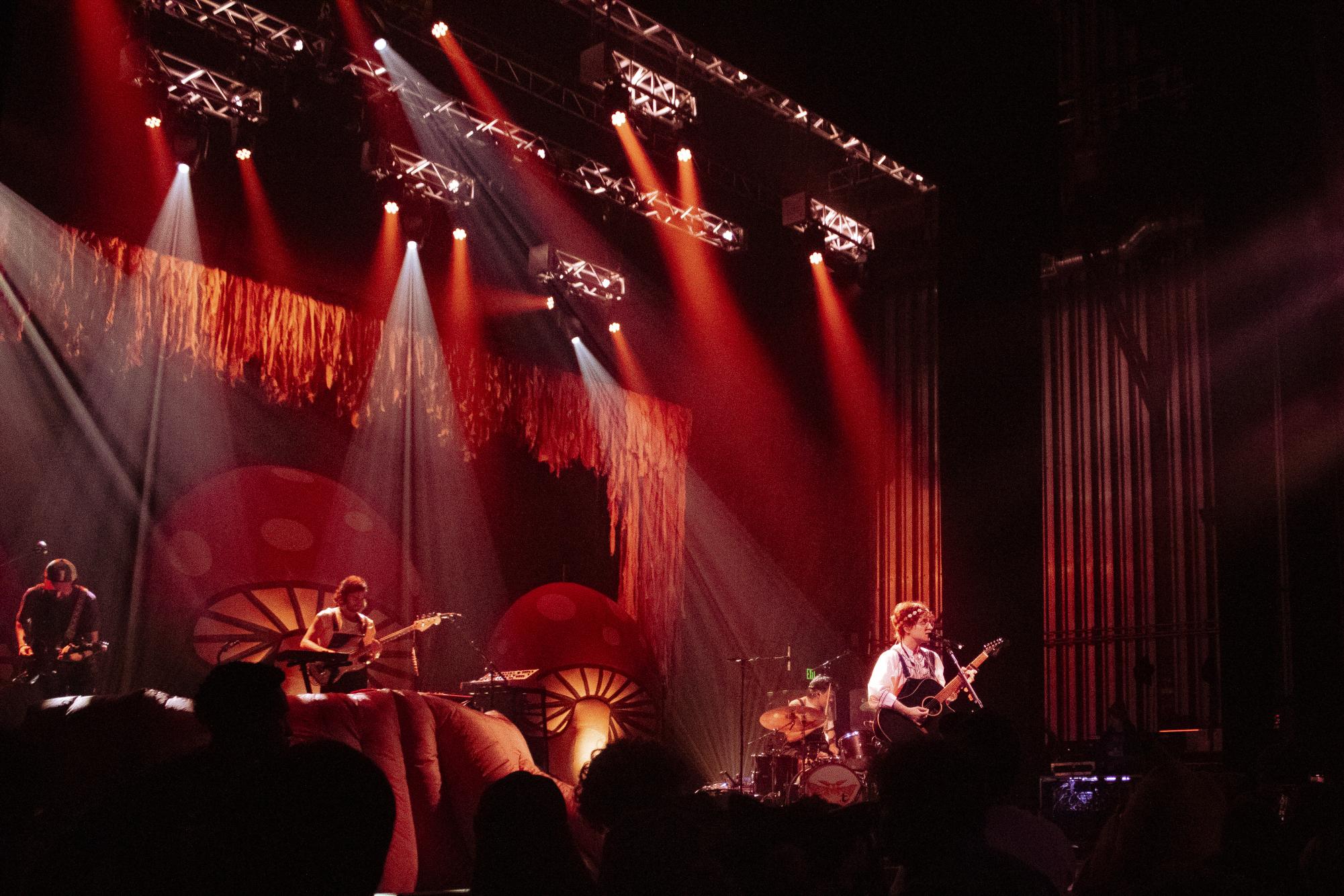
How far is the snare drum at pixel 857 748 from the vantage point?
8820 millimetres

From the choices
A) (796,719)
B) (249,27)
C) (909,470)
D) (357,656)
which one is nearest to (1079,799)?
(796,719)

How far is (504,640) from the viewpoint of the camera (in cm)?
1180

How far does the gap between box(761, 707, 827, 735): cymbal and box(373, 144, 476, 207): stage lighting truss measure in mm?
4958

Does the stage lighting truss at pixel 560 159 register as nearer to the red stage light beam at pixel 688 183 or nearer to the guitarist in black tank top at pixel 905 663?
the red stage light beam at pixel 688 183

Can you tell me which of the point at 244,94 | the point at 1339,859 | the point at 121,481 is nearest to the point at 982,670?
the point at 1339,859

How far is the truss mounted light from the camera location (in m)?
8.94

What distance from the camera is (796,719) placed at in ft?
31.4

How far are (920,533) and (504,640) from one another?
4.27 m

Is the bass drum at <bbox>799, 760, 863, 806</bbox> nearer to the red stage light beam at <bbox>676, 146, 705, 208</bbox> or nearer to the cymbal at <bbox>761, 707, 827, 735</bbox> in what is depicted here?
the cymbal at <bbox>761, 707, 827, 735</bbox>

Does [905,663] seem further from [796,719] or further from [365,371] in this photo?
[365,371]

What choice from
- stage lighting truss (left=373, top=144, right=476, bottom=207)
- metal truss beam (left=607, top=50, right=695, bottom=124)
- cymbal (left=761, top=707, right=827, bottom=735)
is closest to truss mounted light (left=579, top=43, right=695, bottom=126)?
metal truss beam (left=607, top=50, right=695, bottom=124)

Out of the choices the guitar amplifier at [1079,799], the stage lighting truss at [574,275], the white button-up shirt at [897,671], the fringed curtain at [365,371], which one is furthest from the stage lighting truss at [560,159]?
the guitar amplifier at [1079,799]

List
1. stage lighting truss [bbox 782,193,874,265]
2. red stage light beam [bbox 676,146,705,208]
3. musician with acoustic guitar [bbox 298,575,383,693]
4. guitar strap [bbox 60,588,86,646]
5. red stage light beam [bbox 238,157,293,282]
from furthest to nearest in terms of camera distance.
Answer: stage lighting truss [bbox 782,193,874,265]
red stage light beam [bbox 676,146,705,208]
red stage light beam [bbox 238,157,293,282]
guitar strap [bbox 60,588,86,646]
musician with acoustic guitar [bbox 298,575,383,693]

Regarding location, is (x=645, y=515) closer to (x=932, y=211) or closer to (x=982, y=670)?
(x=932, y=211)
